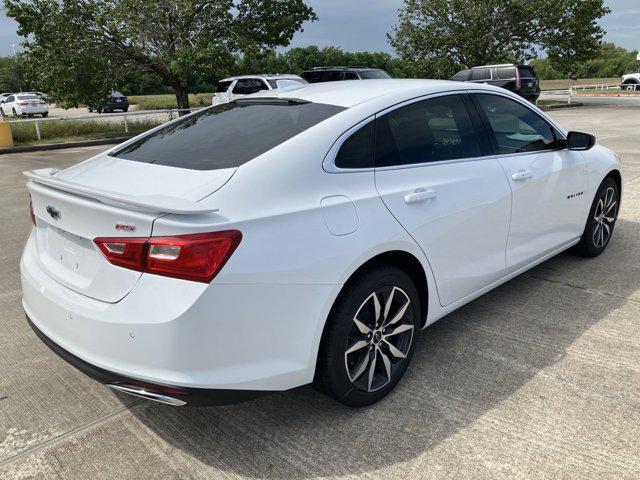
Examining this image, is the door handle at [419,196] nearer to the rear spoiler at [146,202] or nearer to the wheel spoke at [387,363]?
the wheel spoke at [387,363]

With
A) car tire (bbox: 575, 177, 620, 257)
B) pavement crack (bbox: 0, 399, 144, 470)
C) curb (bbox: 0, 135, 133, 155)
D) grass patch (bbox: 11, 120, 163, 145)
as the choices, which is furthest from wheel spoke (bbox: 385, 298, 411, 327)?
grass patch (bbox: 11, 120, 163, 145)

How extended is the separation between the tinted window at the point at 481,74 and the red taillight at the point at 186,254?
950 inches

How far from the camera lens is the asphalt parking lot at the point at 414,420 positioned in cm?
247

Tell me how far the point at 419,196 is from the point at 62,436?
7.01 ft

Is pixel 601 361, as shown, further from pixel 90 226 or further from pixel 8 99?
A: pixel 8 99

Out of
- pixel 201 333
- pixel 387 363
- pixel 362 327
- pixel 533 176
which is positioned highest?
pixel 533 176

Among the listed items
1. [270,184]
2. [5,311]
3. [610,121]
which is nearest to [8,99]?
[610,121]

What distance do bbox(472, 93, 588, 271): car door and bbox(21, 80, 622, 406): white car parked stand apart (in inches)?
1.6

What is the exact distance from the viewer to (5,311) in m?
4.20

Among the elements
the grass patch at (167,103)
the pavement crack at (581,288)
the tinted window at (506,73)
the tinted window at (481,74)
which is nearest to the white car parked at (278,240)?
the pavement crack at (581,288)

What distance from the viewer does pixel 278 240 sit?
233cm

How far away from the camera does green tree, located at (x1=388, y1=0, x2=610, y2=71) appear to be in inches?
1156

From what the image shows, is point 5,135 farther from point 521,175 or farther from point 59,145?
point 521,175

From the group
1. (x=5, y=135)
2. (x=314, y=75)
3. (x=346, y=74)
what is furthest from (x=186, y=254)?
(x=314, y=75)
